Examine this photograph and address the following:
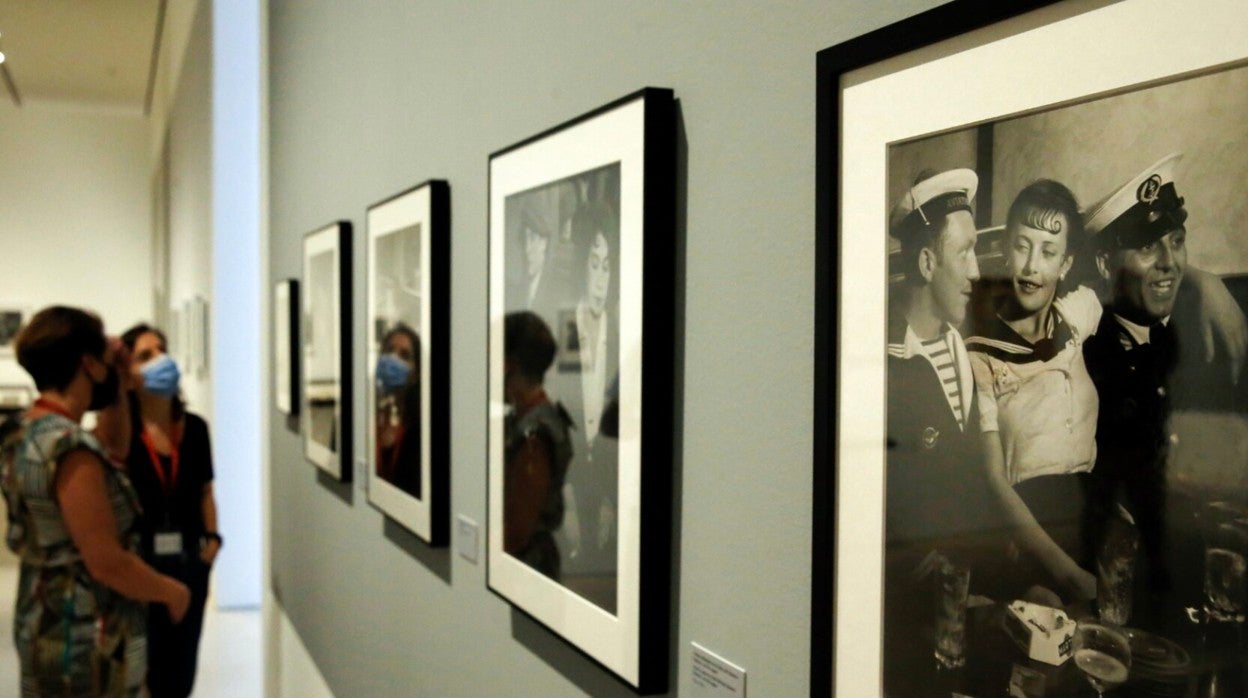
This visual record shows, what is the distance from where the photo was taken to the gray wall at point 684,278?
4.30 ft

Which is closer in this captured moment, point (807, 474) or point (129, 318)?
point (807, 474)

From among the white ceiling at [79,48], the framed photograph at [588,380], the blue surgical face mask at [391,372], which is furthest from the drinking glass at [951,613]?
the white ceiling at [79,48]

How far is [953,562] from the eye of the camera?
101 centimetres

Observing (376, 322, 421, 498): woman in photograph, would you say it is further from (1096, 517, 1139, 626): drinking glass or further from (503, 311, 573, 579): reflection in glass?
(1096, 517, 1139, 626): drinking glass

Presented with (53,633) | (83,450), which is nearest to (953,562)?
(83,450)

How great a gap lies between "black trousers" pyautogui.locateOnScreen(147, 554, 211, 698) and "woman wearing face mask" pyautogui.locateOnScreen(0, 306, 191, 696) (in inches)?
36.6

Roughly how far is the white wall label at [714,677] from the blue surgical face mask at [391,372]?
155 cm

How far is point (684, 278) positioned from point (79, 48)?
40.1ft

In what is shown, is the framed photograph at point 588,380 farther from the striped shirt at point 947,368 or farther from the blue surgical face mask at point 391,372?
the blue surgical face mask at point 391,372

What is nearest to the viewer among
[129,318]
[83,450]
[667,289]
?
[667,289]

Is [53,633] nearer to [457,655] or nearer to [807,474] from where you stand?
[457,655]

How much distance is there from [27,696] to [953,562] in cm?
369

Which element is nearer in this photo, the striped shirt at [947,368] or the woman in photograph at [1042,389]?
the woman in photograph at [1042,389]

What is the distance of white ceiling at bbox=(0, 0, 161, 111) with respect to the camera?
33.3 ft
